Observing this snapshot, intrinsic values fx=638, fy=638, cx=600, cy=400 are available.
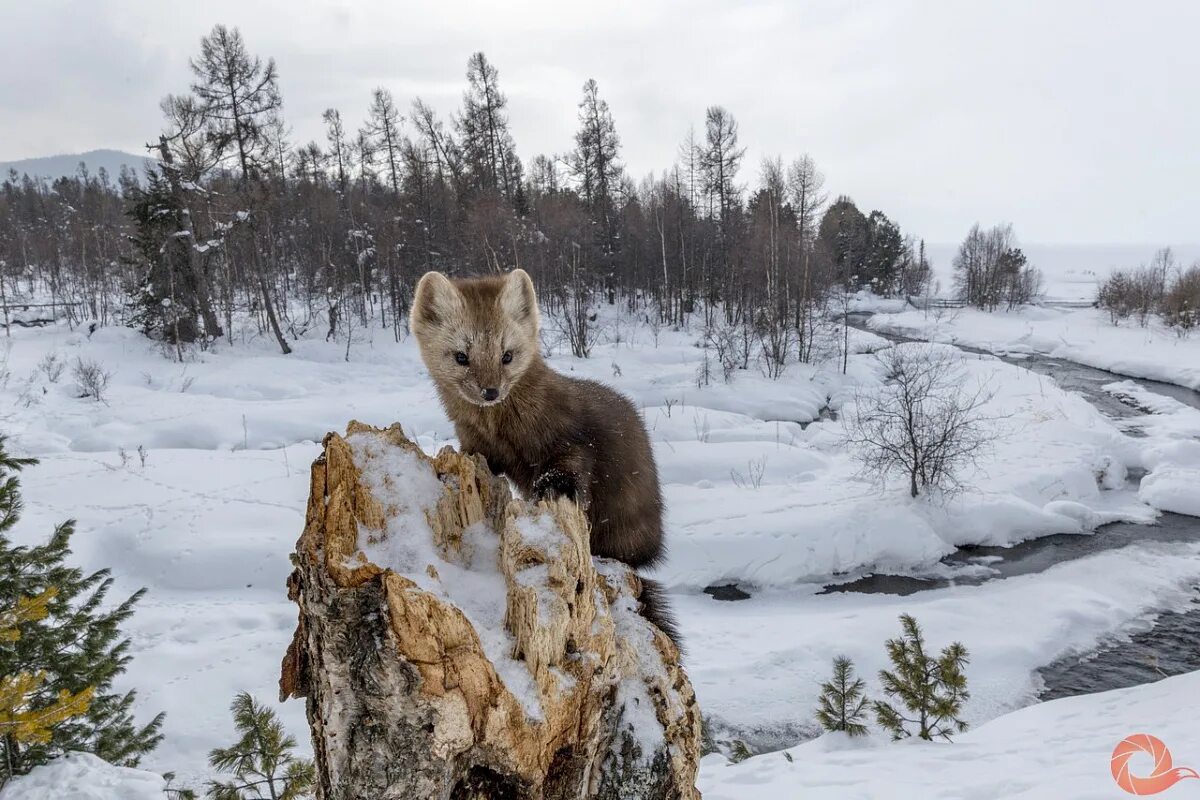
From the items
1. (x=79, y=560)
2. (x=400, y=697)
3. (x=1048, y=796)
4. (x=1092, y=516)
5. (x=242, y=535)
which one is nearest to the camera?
(x=400, y=697)

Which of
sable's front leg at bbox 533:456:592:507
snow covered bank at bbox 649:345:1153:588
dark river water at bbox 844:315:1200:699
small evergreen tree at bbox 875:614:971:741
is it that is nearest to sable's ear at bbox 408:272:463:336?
sable's front leg at bbox 533:456:592:507

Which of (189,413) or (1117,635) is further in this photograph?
(189,413)

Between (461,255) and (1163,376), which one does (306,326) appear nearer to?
(461,255)

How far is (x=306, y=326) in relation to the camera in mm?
29219

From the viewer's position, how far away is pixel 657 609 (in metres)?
3.48

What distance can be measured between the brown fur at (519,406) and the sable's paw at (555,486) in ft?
0.49

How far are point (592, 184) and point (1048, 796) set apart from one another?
1612 inches

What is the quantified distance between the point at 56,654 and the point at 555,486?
5053 millimetres

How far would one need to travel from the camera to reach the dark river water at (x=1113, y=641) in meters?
8.91

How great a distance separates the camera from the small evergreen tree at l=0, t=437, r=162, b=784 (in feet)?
16.5

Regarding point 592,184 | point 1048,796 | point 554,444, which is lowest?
point 1048,796

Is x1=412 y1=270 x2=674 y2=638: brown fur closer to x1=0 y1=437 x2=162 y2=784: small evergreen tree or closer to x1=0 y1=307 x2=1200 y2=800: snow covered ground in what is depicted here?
x1=0 y1=437 x2=162 y2=784: small evergreen tree

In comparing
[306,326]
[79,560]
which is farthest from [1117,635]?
[306,326]

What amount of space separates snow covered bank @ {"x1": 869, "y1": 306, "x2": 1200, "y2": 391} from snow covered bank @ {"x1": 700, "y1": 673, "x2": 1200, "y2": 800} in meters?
26.2
